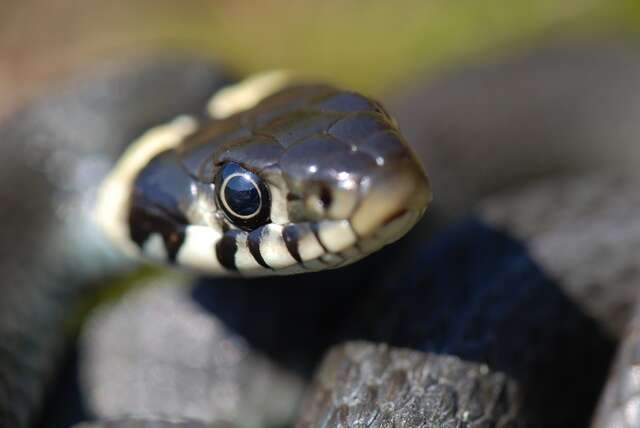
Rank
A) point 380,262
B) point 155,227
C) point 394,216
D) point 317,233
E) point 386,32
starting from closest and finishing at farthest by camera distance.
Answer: point 394,216
point 317,233
point 155,227
point 380,262
point 386,32

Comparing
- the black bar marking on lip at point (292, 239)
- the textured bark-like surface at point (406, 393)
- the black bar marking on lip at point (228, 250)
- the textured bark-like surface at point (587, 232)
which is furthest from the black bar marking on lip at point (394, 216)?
the textured bark-like surface at point (587, 232)

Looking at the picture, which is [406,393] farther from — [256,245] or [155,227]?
[155,227]

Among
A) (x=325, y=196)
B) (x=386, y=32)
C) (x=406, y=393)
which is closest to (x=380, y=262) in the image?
(x=406, y=393)

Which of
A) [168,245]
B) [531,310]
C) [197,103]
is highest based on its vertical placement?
[197,103]

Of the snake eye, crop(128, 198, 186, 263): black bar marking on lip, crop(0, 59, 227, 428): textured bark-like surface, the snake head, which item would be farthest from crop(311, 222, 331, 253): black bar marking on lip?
crop(0, 59, 227, 428): textured bark-like surface

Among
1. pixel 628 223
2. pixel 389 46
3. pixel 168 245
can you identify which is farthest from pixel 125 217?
pixel 389 46

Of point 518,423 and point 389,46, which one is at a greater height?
point 389,46

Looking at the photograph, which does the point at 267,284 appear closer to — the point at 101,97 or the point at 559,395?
the point at 559,395
